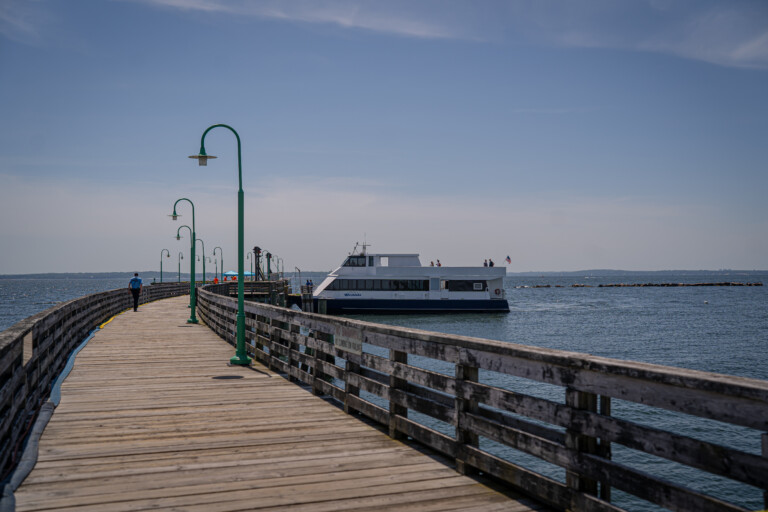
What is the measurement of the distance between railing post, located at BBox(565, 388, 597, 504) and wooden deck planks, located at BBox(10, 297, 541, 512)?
1.65 feet

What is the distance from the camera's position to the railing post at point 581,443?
3941 millimetres

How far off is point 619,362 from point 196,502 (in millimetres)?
3060

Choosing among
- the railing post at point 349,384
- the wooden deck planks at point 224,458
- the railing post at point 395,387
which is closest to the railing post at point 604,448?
the wooden deck planks at point 224,458

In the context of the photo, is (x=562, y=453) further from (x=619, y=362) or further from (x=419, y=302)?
(x=419, y=302)

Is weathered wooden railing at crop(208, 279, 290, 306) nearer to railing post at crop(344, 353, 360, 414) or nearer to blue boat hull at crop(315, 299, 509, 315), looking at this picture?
blue boat hull at crop(315, 299, 509, 315)

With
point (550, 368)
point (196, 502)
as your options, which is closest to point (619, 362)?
point (550, 368)

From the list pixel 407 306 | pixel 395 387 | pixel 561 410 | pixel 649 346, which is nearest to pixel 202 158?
pixel 395 387

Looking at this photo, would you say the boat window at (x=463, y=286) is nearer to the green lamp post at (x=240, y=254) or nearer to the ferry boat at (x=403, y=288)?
the ferry boat at (x=403, y=288)

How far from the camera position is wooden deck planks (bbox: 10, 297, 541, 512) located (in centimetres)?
452

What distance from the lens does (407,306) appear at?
51.1 m

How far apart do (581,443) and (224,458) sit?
3.26 m

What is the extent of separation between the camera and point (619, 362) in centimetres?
371

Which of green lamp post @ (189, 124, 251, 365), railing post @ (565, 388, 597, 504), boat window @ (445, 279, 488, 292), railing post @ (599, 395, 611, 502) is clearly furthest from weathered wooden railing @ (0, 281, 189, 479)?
boat window @ (445, 279, 488, 292)

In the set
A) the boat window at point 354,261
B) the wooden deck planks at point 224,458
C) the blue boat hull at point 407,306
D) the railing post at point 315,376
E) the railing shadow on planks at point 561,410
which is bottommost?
the blue boat hull at point 407,306
